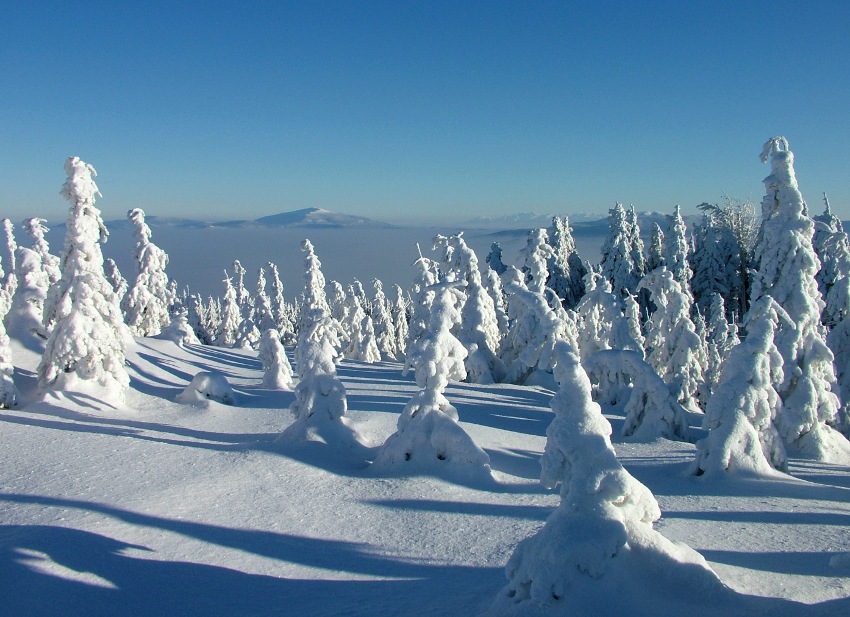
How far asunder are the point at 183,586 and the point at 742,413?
1335cm

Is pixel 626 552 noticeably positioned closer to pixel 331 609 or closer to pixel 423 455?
pixel 331 609

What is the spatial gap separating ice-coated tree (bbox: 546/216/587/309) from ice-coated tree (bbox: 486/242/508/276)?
436 cm

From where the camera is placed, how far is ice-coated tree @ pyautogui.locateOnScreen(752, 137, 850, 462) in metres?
18.0

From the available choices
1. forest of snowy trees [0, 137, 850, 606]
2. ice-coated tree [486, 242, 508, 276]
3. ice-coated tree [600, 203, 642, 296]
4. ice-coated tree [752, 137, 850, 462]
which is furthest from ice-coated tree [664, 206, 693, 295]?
ice-coated tree [752, 137, 850, 462]

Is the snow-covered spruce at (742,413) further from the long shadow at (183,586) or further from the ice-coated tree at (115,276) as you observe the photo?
the ice-coated tree at (115,276)

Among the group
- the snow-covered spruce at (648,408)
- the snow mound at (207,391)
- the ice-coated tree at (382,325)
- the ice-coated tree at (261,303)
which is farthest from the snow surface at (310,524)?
the ice-coated tree at (261,303)

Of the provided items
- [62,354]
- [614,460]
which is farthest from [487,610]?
[62,354]

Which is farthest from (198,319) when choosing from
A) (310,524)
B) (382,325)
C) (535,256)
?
(310,524)

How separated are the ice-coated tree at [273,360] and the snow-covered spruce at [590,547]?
2074cm

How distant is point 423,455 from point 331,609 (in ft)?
20.4

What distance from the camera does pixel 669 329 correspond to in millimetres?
27828

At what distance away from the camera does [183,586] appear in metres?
8.55

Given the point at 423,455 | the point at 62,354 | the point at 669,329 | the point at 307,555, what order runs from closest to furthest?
the point at 307,555 → the point at 423,455 → the point at 62,354 → the point at 669,329

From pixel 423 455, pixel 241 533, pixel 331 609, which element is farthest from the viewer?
pixel 423 455
